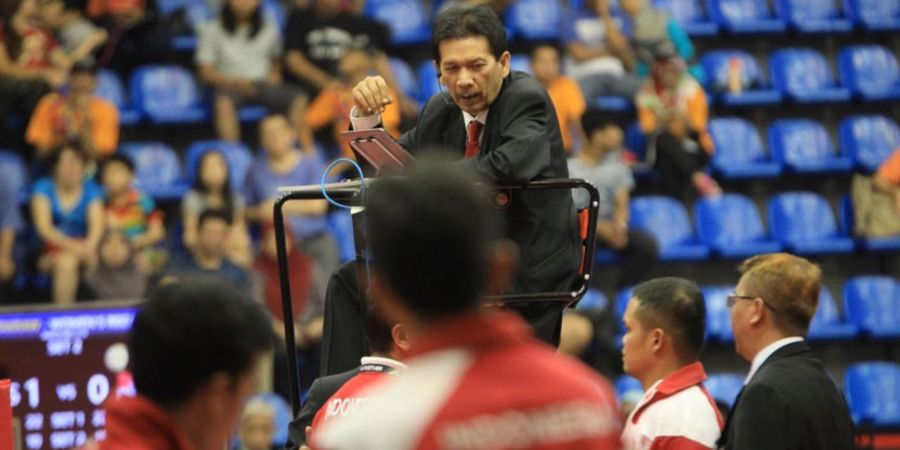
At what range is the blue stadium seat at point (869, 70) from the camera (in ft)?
46.0

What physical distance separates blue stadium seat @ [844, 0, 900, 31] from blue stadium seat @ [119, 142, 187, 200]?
6.65 metres

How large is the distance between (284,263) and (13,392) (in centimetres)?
192

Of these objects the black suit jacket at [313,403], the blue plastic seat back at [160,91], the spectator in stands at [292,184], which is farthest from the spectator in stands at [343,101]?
the black suit jacket at [313,403]

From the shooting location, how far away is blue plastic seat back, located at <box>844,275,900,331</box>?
41.3ft

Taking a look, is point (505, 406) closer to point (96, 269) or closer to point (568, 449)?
point (568, 449)

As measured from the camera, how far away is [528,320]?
194 inches

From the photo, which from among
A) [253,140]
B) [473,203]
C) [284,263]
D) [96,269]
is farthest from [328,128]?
[473,203]

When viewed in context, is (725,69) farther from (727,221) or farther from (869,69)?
(727,221)

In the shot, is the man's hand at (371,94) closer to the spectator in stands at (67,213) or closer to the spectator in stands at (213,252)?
the spectator in stands at (213,252)

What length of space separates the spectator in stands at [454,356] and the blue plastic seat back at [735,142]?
11225 millimetres

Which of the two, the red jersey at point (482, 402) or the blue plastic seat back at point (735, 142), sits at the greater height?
the red jersey at point (482, 402)

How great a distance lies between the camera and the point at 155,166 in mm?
12203

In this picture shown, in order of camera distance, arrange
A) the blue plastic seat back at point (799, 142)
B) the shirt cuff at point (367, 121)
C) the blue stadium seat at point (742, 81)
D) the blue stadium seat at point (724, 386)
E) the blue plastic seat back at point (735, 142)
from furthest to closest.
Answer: the blue stadium seat at point (742, 81) < the blue plastic seat back at point (799, 142) < the blue plastic seat back at point (735, 142) < the blue stadium seat at point (724, 386) < the shirt cuff at point (367, 121)

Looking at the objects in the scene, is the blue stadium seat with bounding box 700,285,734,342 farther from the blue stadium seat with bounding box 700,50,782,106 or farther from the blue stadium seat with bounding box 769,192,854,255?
the blue stadium seat with bounding box 700,50,782,106
